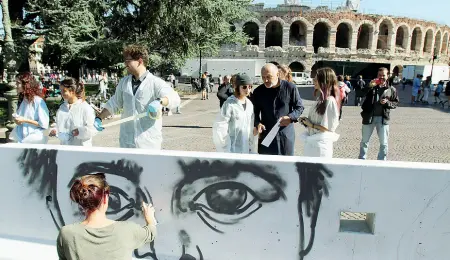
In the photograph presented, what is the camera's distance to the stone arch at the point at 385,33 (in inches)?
2122

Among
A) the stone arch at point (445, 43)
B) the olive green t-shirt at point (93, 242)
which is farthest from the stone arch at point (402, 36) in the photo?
the olive green t-shirt at point (93, 242)

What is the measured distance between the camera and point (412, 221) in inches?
108

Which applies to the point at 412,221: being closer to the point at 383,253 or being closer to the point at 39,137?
the point at 383,253

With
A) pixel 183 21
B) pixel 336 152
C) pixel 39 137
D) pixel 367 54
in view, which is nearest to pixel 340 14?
pixel 367 54

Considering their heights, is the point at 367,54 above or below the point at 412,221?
above

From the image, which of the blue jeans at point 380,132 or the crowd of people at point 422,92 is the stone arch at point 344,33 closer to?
the crowd of people at point 422,92

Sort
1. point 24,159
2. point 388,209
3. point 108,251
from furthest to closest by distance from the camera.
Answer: point 24,159 → point 388,209 → point 108,251

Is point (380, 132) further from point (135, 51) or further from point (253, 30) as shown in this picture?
point (253, 30)

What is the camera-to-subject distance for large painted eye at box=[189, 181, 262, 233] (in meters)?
2.92

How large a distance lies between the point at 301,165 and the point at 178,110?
13.8 meters

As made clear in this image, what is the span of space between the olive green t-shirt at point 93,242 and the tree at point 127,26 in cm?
1160

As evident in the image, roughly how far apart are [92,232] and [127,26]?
16.6 metres

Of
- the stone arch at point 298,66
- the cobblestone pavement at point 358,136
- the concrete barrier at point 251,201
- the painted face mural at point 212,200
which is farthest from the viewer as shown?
the stone arch at point 298,66

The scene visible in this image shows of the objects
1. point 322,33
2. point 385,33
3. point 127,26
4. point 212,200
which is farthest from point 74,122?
point 385,33
